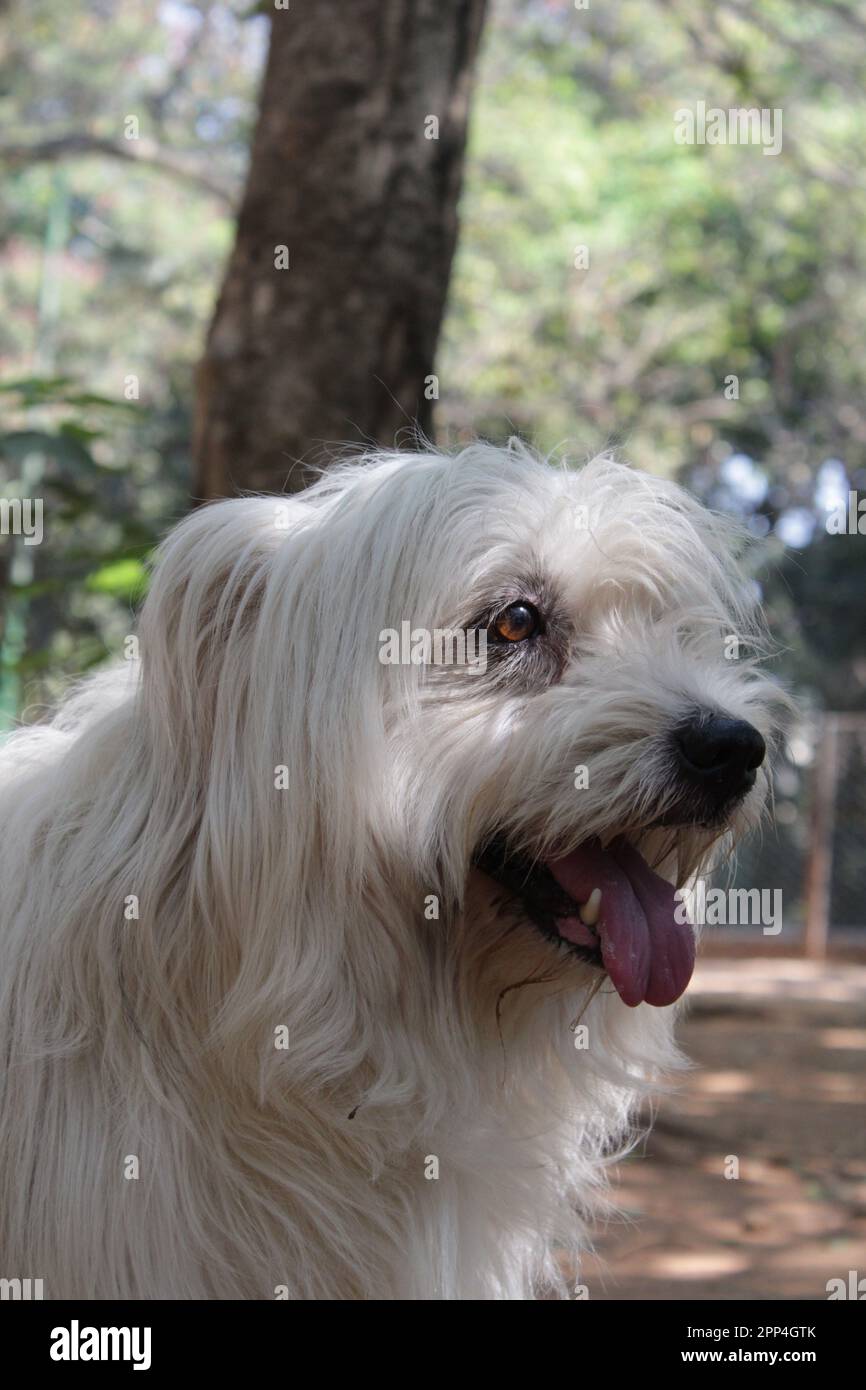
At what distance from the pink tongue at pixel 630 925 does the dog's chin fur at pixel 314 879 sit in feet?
0.33

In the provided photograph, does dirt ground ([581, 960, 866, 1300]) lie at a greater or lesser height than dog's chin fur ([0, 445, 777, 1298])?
lesser

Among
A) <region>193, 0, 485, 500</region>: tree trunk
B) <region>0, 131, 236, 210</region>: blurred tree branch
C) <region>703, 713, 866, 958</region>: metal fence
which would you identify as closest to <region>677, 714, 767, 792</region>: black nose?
<region>193, 0, 485, 500</region>: tree trunk

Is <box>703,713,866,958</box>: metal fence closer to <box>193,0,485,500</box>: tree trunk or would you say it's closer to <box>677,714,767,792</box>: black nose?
<box>193,0,485,500</box>: tree trunk

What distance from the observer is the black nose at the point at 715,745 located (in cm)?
260

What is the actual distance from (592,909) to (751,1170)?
14.4 ft

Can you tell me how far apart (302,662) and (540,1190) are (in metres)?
1.26

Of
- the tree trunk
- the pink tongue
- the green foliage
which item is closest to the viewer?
the pink tongue

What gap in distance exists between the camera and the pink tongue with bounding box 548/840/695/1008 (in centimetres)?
267

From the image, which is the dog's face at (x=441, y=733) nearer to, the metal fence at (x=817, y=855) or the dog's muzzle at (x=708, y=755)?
the dog's muzzle at (x=708, y=755)

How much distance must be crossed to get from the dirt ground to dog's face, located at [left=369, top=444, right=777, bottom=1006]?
3.26 ft

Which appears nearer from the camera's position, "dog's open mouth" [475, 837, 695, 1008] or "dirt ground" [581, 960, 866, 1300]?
"dog's open mouth" [475, 837, 695, 1008]

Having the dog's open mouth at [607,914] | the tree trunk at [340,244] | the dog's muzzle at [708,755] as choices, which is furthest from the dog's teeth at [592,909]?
the tree trunk at [340,244]

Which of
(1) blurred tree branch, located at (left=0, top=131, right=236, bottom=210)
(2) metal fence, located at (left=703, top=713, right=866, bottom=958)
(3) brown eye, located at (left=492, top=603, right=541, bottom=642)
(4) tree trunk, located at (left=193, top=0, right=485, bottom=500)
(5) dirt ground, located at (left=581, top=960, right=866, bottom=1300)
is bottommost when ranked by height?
(5) dirt ground, located at (left=581, top=960, right=866, bottom=1300)

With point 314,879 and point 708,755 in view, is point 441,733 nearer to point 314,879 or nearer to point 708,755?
point 314,879
